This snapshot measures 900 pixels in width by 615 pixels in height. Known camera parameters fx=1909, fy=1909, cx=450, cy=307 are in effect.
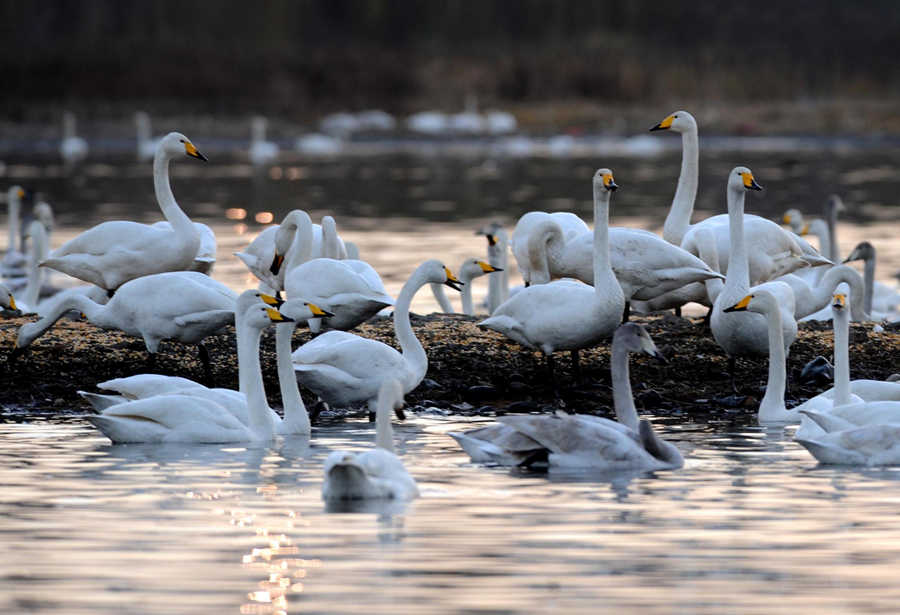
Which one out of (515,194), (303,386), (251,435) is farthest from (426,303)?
(515,194)

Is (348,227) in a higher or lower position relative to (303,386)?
higher

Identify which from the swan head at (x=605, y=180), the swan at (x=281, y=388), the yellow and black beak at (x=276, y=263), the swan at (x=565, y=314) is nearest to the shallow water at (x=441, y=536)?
the swan at (x=281, y=388)

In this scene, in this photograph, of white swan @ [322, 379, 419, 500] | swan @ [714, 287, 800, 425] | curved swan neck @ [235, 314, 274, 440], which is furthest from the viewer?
swan @ [714, 287, 800, 425]

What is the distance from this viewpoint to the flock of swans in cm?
970

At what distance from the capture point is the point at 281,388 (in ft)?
35.1

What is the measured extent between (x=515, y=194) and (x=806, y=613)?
108ft

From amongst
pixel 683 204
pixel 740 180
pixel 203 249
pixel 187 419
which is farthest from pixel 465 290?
pixel 187 419

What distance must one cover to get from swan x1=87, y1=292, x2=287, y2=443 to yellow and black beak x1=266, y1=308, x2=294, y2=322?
15 millimetres

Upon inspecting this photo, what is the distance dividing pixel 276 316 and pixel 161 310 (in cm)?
139

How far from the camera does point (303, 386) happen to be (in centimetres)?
1209

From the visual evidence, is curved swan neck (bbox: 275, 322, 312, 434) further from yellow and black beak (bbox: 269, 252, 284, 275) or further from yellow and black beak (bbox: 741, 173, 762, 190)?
yellow and black beak (bbox: 741, 173, 762, 190)

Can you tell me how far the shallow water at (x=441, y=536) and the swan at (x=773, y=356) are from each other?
85cm

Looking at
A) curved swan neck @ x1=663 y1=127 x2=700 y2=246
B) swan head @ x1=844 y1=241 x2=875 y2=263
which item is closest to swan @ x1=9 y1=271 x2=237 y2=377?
curved swan neck @ x1=663 y1=127 x2=700 y2=246

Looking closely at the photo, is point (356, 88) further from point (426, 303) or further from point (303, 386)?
point (303, 386)
